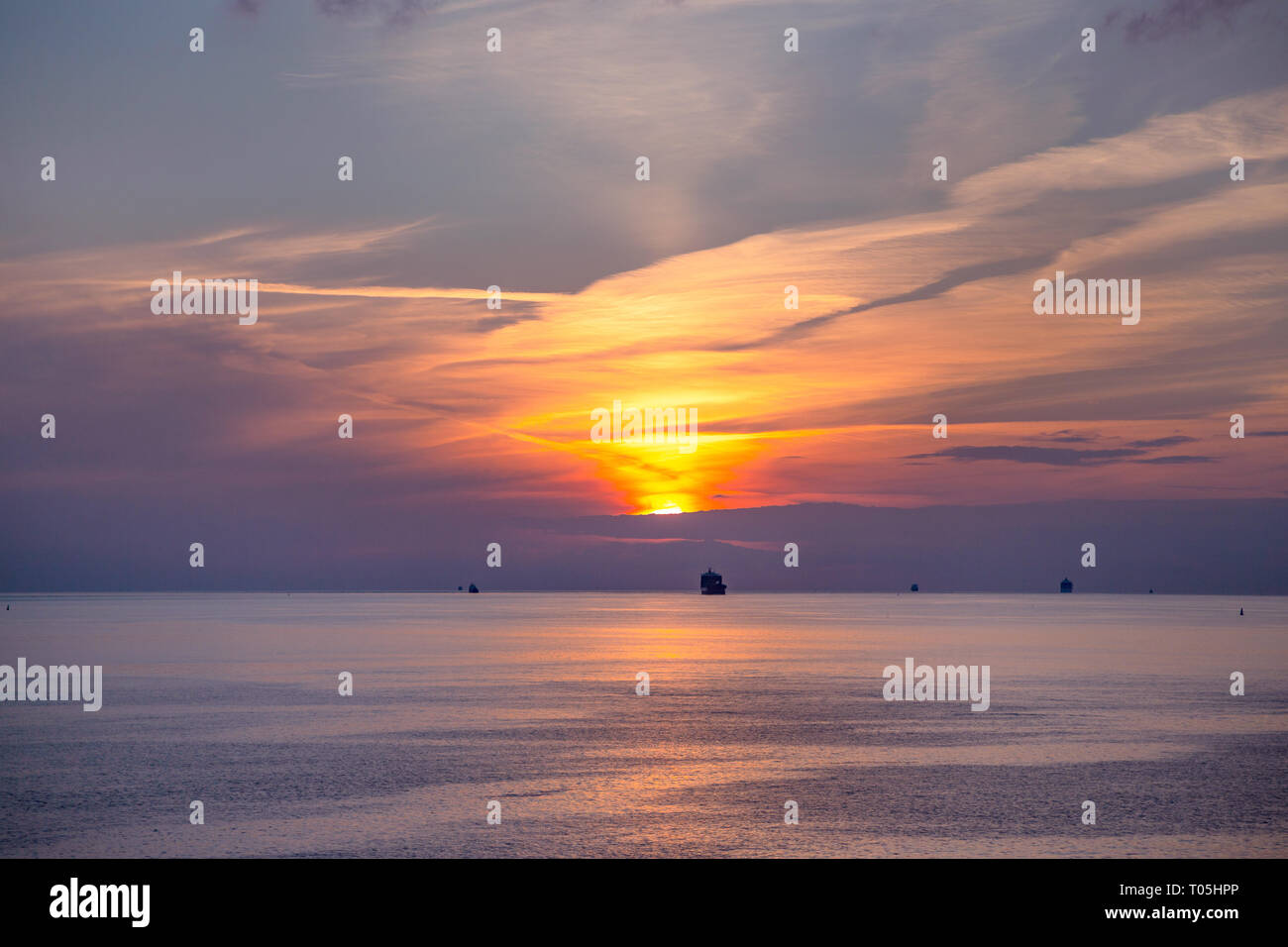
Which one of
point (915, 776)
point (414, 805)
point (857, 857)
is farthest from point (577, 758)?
point (857, 857)

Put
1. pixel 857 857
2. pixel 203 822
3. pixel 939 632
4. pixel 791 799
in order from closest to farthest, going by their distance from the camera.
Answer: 1. pixel 857 857
2. pixel 203 822
3. pixel 791 799
4. pixel 939 632

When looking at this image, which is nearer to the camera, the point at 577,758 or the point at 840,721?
the point at 577,758

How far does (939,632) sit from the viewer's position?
127438mm

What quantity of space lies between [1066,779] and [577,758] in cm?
1407

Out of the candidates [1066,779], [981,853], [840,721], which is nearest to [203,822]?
[981,853]

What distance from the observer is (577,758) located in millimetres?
34750

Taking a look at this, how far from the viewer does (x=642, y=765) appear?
3341 cm

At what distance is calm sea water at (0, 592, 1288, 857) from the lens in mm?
24953

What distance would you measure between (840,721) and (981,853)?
20.7 m

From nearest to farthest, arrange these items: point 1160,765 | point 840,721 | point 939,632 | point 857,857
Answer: point 857,857, point 1160,765, point 840,721, point 939,632

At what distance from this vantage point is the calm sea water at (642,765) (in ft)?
81.9

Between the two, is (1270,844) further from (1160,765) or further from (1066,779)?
(1160,765)
